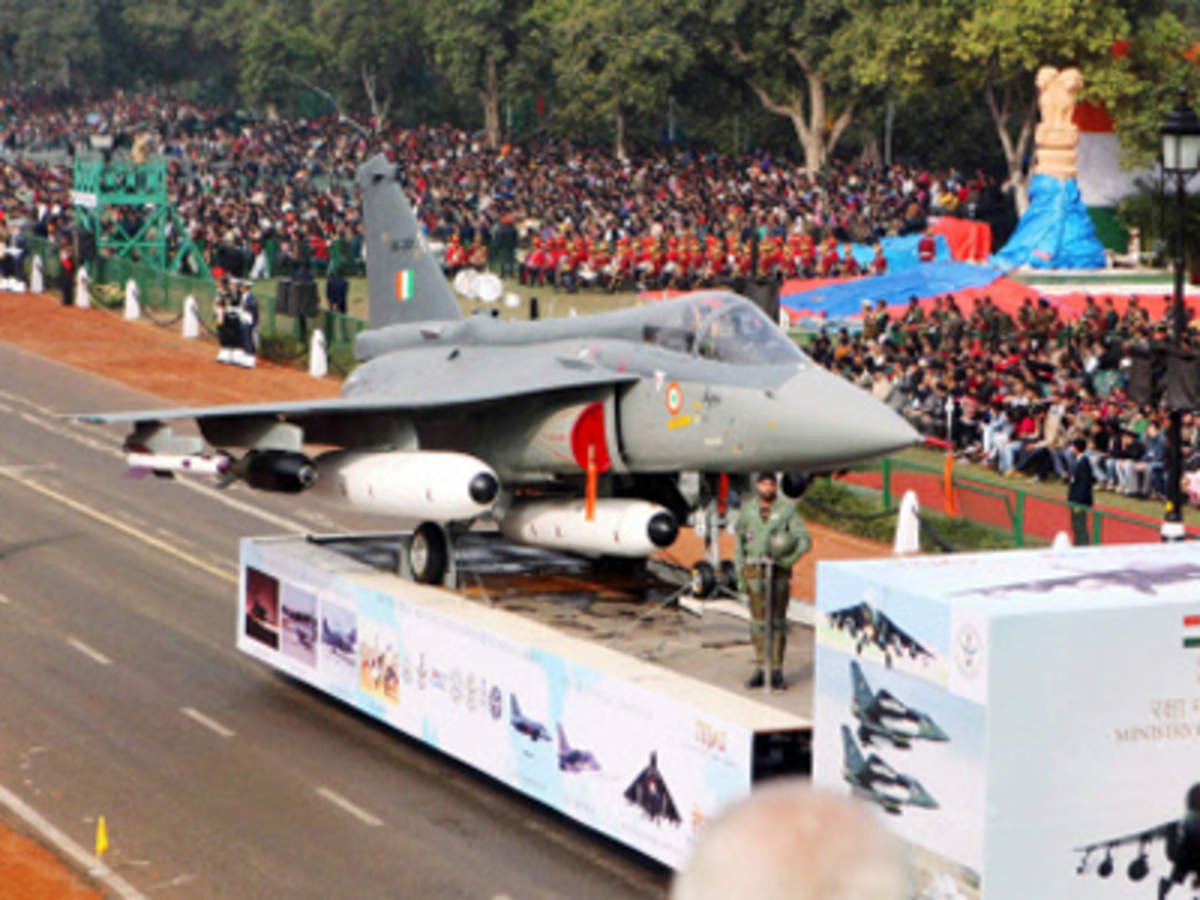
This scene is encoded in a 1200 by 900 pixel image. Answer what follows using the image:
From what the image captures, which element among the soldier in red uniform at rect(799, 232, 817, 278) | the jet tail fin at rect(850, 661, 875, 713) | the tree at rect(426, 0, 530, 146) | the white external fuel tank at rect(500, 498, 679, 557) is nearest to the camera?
the jet tail fin at rect(850, 661, 875, 713)

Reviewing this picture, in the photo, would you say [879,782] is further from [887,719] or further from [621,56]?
[621,56]

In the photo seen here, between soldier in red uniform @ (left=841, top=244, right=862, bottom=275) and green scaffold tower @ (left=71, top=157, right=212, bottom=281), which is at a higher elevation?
green scaffold tower @ (left=71, top=157, right=212, bottom=281)

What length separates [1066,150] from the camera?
60.5 metres

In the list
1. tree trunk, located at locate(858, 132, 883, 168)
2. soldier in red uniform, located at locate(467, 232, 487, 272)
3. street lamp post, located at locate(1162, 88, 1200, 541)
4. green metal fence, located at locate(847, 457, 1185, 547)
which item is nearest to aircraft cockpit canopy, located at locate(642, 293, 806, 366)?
street lamp post, located at locate(1162, 88, 1200, 541)

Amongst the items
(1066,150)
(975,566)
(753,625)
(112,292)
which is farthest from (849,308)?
(975,566)

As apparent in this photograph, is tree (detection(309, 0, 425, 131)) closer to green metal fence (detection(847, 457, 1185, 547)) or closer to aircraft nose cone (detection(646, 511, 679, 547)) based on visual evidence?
green metal fence (detection(847, 457, 1185, 547))

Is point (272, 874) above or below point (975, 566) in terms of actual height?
below

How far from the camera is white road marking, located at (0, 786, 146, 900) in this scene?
56.1 ft

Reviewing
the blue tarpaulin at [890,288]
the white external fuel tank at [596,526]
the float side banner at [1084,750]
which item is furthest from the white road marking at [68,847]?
the blue tarpaulin at [890,288]

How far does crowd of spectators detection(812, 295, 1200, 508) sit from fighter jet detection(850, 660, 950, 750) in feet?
60.3

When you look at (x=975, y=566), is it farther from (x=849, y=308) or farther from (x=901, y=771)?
(x=849, y=308)

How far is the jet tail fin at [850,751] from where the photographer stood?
1321 cm

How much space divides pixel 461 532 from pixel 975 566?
30.7 ft

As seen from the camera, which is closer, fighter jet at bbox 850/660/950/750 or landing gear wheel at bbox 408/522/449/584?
fighter jet at bbox 850/660/950/750
